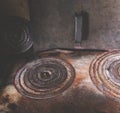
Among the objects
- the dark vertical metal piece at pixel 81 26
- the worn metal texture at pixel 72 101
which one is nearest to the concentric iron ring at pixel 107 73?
the worn metal texture at pixel 72 101

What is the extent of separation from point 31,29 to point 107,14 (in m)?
1.12

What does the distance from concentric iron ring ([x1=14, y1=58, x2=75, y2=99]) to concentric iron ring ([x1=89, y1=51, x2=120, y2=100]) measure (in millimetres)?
315

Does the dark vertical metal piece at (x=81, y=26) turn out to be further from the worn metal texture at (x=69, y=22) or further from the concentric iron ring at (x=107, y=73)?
the concentric iron ring at (x=107, y=73)

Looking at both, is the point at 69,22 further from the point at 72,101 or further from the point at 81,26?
the point at 72,101

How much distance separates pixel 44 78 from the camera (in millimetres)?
3062

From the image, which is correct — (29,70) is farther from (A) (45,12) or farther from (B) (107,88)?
(B) (107,88)

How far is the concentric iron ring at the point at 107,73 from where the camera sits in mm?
2824

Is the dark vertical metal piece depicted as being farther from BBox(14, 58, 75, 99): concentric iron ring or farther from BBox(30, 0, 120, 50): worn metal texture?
BBox(14, 58, 75, 99): concentric iron ring

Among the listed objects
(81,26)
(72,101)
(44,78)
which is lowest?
(72,101)

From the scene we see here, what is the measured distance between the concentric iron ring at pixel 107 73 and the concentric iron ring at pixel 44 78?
0.31m

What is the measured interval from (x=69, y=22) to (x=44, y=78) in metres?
0.88

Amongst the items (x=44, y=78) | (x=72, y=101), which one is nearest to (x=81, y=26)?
(x=44, y=78)

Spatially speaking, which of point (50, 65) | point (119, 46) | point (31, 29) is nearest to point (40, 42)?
point (31, 29)

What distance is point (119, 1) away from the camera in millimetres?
2996
